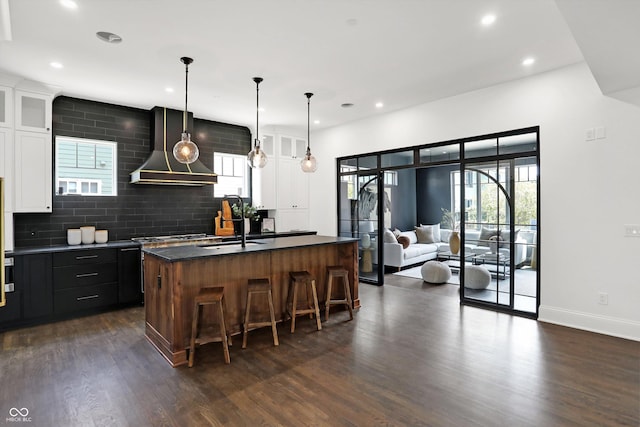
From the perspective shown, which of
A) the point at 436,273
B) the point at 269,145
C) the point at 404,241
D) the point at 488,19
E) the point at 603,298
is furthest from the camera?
the point at 404,241

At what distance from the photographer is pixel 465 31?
3172 millimetres

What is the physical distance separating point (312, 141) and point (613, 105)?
4.85 meters

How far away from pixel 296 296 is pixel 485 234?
2.75 meters

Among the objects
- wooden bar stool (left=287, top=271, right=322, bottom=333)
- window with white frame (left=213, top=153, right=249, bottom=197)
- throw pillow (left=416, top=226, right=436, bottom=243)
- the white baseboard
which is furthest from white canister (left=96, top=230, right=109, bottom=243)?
throw pillow (left=416, top=226, right=436, bottom=243)

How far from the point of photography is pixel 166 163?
5223mm

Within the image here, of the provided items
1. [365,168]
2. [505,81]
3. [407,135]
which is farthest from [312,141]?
[505,81]

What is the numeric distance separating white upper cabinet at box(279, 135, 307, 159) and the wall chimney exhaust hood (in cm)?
180

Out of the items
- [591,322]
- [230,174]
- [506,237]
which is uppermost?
[230,174]

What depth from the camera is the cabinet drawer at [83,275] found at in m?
4.27

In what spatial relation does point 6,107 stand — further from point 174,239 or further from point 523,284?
point 523,284

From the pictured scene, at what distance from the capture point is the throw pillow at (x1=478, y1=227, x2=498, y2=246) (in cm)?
468

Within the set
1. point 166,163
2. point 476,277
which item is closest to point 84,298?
point 166,163

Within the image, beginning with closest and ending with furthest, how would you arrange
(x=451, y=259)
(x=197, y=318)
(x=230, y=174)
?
(x=197, y=318) → (x=230, y=174) → (x=451, y=259)

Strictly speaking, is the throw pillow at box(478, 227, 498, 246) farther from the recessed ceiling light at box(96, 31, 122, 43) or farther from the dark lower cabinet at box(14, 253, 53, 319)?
the dark lower cabinet at box(14, 253, 53, 319)
